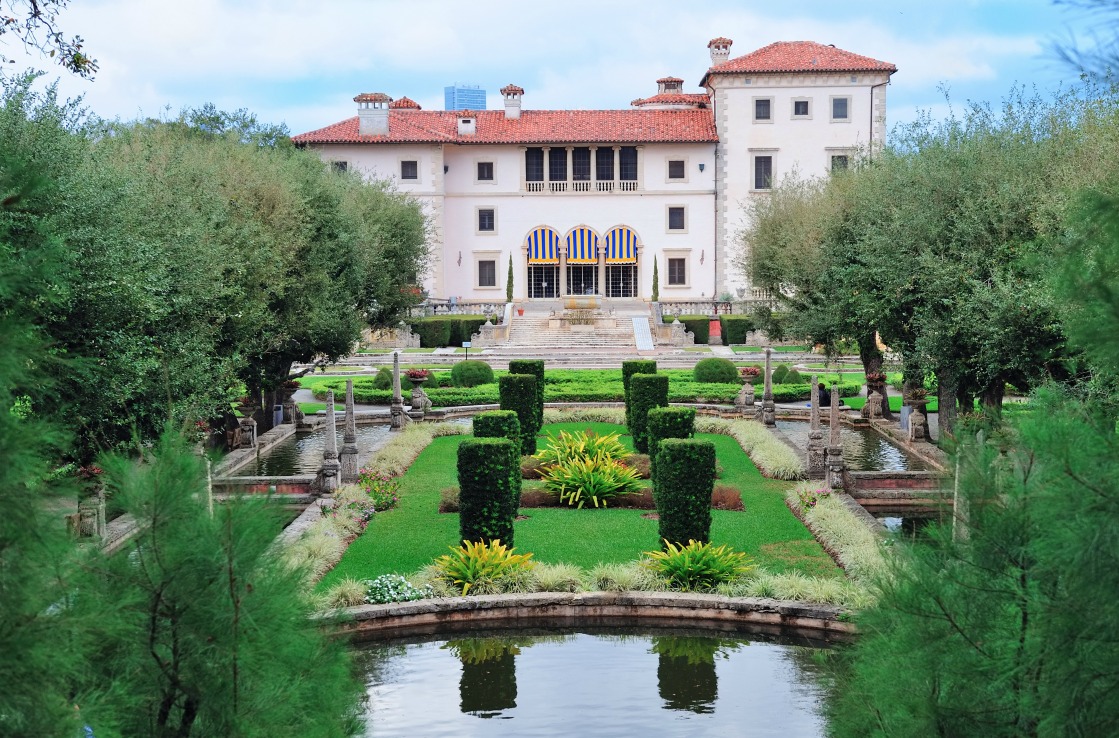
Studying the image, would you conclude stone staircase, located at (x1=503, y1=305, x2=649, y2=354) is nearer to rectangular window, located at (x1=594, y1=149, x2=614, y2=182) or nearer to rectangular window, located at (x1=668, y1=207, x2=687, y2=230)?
rectangular window, located at (x1=668, y1=207, x2=687, y2=230)

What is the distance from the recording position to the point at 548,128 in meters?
52.3

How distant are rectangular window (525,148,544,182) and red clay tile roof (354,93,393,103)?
653cm

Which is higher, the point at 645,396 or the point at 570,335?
the point at 570,335

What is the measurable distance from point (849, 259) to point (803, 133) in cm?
2935

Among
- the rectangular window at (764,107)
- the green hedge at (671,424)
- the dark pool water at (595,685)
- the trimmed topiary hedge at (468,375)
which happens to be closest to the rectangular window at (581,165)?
the rectangular window at (764,107)

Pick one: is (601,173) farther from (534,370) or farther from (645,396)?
(645,396)

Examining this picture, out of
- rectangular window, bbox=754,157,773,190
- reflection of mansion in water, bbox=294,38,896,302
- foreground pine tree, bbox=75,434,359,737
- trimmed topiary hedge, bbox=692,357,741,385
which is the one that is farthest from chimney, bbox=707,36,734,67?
foreground pine tree, bbox=75,434,359,737

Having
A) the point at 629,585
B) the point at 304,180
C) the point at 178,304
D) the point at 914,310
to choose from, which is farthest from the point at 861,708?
the point at 304,180

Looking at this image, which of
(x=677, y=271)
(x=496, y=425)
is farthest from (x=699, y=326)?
(x=496, y=425)

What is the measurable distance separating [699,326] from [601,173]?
10.4m

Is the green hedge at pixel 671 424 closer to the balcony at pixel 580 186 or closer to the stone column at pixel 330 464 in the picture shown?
the stone column at pixel 330 464

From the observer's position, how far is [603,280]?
52.6 metres

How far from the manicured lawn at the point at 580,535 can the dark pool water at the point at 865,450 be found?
2530mm

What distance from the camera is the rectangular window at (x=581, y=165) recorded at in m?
52.3
